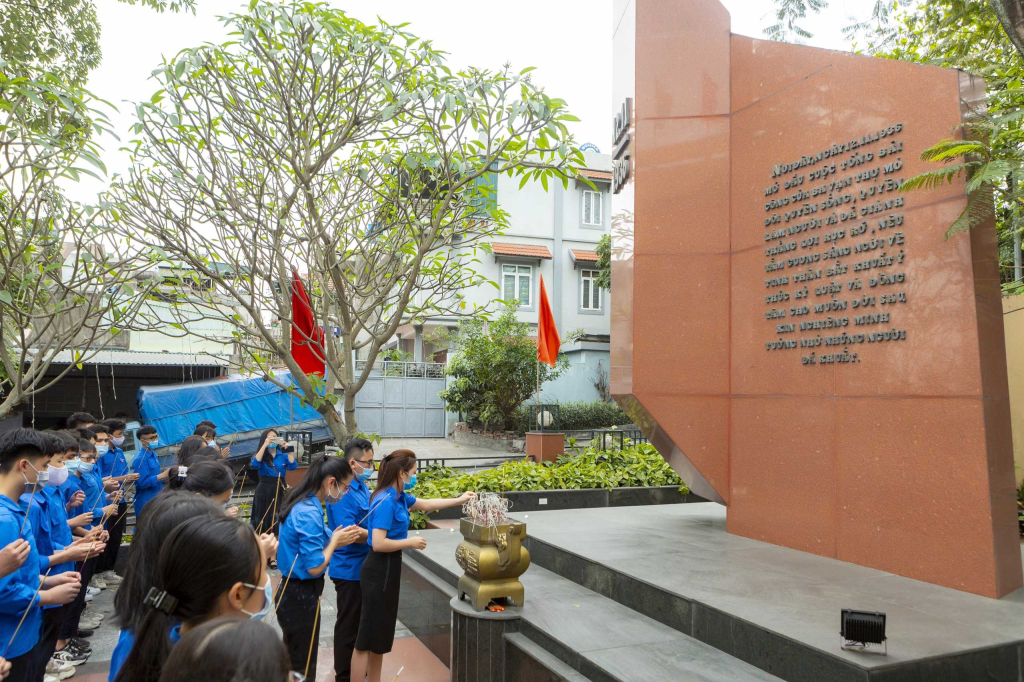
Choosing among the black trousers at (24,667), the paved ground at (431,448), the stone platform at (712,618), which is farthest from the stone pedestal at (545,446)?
the black trousers at (24,667)

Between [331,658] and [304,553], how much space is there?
184 cm

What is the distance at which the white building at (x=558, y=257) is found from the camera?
22.6 meters

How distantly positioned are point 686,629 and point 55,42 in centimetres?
702

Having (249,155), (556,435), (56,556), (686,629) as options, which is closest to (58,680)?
(56,556)

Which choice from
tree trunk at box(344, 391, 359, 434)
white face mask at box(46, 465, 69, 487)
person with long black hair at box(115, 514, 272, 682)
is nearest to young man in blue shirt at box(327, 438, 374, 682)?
white face mask at box(46, 465, 69, 487)

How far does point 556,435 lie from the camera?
13.5 meters

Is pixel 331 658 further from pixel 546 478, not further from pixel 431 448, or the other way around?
pixel 431 448

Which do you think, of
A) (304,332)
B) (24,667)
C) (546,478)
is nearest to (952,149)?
(24,667)

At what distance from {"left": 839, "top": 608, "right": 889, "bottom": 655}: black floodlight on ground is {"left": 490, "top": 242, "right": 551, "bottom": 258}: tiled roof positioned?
19256 mm

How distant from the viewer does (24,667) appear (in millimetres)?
3299

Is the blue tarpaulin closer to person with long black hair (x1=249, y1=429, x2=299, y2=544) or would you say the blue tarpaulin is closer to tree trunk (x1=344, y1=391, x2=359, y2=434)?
person with long black hair (x1=249, y1=429, x2=299, y2=544)

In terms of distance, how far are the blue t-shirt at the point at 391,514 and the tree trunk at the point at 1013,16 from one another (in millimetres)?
4573

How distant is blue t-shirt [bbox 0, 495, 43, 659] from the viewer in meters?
3.11

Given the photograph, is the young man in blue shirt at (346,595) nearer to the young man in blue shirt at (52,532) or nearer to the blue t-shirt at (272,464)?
the young man in blue shirt at (52,532)
